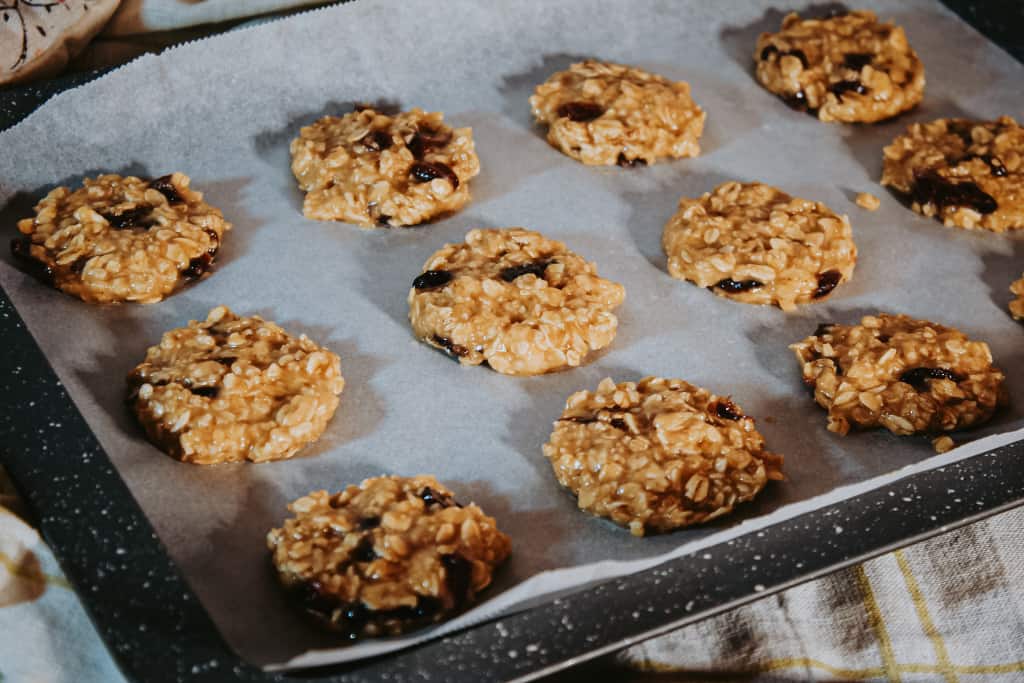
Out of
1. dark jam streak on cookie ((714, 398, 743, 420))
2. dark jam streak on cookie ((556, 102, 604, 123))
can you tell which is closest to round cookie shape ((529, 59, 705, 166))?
dark jam streak on cookie ((556, 102, 604, 123))

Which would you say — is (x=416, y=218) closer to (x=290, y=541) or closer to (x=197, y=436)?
(x=197, y=436)

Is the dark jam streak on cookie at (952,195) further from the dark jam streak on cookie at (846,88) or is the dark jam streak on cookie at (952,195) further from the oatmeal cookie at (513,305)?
the oatmeal cookie at (513,305)

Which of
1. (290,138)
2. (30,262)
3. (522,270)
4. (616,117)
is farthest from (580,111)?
(30,262)

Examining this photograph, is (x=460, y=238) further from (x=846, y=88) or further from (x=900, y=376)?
(x=846, y=88)

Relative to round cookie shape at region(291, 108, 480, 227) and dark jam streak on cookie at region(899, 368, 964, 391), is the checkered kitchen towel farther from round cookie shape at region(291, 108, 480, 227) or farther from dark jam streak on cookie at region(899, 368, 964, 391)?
round cookie shape at region(291, 108, 480, 227)

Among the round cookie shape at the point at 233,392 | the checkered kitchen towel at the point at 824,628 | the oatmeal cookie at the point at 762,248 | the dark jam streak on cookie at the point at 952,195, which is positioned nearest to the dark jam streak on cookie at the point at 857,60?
the dark jam streak on cookie at the point at 952,195

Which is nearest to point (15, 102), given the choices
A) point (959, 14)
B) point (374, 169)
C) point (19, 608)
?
point (374, 169)
